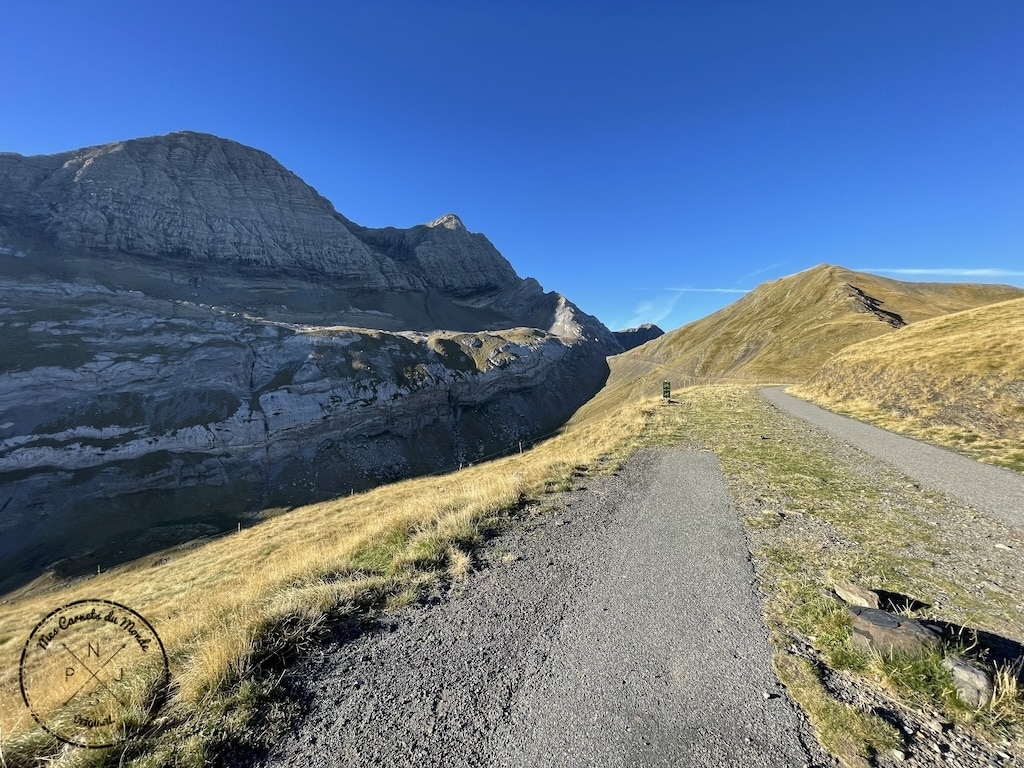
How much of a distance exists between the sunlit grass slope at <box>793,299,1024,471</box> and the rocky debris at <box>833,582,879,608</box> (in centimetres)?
1358

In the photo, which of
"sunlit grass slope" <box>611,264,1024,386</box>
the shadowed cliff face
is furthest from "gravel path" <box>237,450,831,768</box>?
the shadowed cliff face

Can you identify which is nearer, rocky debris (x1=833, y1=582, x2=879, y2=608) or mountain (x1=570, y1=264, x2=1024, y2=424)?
rocky debris (x1=833, y1=582, x2=879, y2=608)

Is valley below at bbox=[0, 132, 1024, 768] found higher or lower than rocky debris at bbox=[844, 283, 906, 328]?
lower

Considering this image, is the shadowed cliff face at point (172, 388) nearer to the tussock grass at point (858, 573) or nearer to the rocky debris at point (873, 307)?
the tussock grass at point (858, 573)

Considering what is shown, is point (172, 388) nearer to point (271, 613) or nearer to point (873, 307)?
point (271, 613)

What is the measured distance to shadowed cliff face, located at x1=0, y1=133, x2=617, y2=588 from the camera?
54031 millimetres

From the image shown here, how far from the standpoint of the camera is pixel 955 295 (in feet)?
287

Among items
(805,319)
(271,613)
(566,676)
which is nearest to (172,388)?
(271,613)

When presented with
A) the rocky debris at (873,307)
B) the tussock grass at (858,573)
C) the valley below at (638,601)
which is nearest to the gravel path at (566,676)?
the valley below at (638,601)

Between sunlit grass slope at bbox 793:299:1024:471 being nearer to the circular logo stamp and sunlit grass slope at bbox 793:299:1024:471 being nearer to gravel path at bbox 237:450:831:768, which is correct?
gravel path at bbox 237:450:831:768

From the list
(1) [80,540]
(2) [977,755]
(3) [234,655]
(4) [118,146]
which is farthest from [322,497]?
(4) [118,146]

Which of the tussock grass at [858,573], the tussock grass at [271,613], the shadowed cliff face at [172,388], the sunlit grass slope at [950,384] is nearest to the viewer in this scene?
the tussock grass at [858,573]

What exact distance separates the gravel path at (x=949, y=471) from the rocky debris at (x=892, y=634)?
24.4 ft

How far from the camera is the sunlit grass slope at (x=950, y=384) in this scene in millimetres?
16759
